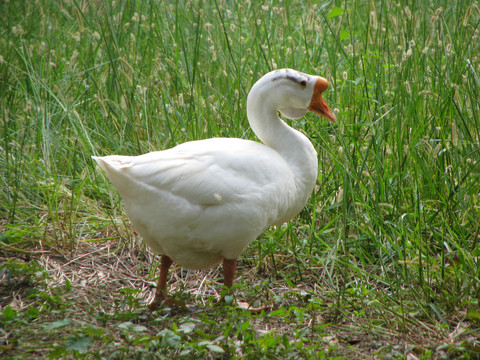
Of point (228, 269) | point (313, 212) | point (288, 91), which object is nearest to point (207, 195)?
point (228, 269)

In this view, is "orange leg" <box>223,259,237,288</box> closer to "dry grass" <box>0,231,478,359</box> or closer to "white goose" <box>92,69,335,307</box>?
"white goose" <box>92,69,335,307</box>

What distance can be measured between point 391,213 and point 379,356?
1.24m

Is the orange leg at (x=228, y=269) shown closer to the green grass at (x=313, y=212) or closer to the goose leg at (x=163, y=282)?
the green grass at (x=313, y=212)

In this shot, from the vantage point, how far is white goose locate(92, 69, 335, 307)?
3.12 meters

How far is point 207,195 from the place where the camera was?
10.2ft

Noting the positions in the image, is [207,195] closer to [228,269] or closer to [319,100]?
[228,269]

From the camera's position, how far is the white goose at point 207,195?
3.12 metres

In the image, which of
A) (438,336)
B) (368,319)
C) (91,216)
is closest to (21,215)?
(91,216)

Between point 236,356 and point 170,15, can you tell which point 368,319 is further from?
point 170,15

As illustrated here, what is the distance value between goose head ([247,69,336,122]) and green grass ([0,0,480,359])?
0.22 meters

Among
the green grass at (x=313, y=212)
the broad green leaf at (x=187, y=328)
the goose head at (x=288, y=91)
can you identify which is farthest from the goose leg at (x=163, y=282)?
the goose head at (x=288, y=91)

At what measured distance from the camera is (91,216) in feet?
13.9

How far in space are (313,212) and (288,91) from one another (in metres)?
0.83

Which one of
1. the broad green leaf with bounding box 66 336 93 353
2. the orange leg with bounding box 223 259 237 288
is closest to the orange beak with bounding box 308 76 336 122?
→ the orange leg with bounding box 223 259 237 288
